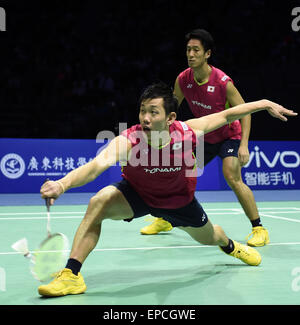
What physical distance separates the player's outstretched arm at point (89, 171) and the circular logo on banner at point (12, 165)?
6.14 metres

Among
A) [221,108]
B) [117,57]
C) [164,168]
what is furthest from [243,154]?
[117,57]

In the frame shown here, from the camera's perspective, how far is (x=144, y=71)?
13547 millimetres

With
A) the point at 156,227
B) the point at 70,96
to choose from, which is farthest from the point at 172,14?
the point at 156,227

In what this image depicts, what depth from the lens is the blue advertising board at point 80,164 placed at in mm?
8938

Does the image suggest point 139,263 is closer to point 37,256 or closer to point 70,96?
point 37,256

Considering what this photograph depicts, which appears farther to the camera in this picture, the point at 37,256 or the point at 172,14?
the point at 172,14

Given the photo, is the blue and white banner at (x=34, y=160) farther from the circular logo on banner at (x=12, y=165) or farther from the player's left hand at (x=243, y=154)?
the player's left hand at (x=243, y=154)

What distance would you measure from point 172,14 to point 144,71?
2.76 meters

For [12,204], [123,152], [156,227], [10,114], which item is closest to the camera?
[123,152]

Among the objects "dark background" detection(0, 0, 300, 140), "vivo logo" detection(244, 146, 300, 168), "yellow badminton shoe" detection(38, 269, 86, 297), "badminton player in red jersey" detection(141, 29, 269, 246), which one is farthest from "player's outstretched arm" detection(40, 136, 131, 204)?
"dark background" detection(0, 0, 300, 140)

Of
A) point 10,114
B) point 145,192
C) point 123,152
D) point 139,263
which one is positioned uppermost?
point 10,114

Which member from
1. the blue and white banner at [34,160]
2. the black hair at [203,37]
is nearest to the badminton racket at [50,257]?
the black hair at [203,37]

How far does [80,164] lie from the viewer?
9258mm

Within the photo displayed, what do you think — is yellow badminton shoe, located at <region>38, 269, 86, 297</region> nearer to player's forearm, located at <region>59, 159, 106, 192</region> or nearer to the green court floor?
the green court floor
